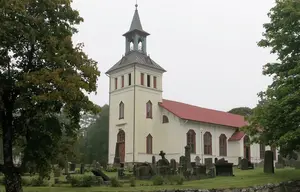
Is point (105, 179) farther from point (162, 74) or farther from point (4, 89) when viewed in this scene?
point (162, 74)

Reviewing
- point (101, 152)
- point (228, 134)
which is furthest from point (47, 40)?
point (101, 152)

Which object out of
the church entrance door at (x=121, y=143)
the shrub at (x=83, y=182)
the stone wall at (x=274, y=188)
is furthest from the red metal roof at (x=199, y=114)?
the shrub at (x=83, y=182)

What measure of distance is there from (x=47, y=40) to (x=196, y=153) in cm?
3620

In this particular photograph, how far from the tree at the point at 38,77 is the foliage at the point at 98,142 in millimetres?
50227

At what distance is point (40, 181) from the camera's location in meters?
21.3

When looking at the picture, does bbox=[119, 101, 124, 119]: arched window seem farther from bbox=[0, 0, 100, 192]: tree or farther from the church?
bbox=[0, 0, 100, 192]: tree

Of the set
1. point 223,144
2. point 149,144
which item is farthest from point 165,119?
point 223,144

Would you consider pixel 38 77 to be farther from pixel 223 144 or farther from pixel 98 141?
pixel 98 141

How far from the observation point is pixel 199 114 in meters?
52.2

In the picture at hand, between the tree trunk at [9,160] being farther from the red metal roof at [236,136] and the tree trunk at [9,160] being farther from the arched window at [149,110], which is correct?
the red metal roof at [236,136]

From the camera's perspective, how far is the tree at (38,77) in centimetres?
1412

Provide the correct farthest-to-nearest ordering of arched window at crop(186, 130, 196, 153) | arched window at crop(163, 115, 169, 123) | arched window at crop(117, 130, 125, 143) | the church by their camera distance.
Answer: arched window at crop(117, 130, 125, 143), arched window at crop(163, 115, 169, 123), arched window at crop(186, 130, 196, 153), the church

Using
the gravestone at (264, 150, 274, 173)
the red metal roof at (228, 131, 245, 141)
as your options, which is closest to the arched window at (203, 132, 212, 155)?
the red metal roof at (228, 131, 245, 141)

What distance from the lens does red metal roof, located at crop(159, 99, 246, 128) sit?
49.3 m
